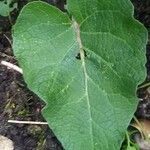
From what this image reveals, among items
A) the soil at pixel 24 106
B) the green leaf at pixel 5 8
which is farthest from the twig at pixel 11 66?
the green leaf at pixel 5 8

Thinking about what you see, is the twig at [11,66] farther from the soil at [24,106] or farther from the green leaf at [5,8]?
the green leaf at [5,8]

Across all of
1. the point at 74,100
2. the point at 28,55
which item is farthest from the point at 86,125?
the point at 28,55

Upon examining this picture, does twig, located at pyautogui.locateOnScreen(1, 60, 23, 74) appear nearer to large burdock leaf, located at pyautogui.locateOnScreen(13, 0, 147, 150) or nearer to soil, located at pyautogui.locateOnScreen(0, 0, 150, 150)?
soil, located at pyautogui.locateOnScreen(0, 0, 150, 150)

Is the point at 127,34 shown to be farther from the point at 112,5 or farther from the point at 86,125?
the point at 86,125

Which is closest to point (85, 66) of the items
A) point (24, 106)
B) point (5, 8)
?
point (24, 106)

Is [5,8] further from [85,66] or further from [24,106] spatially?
[85,66]

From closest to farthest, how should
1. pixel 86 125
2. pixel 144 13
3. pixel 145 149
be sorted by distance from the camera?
pixel 86 125 → pixel 145 149 → pixel 144 13
